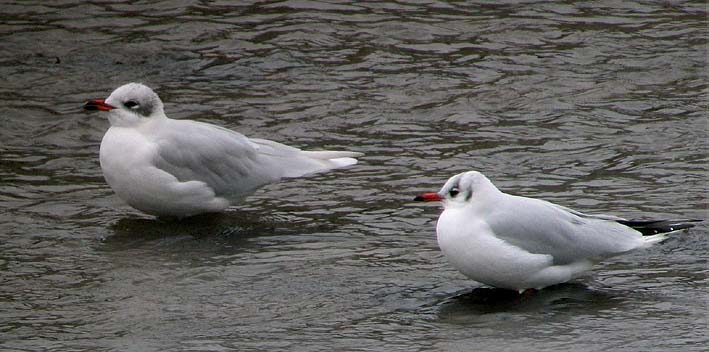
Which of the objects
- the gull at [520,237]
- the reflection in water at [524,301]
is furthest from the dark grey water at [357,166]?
the gull at [520,237]

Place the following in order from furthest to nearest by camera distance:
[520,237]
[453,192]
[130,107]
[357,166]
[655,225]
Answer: [357,166]
[130,107]
[655,225]
[453,192]
[520,237]

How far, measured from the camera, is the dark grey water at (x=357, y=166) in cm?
678

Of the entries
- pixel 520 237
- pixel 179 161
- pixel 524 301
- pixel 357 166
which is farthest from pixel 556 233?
pixel 357 166

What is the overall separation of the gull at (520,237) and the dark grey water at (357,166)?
0.19m

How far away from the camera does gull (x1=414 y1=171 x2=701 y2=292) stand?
6949 millimetres

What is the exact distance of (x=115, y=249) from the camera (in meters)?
8.21

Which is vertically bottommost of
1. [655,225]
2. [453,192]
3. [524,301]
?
[524,301]

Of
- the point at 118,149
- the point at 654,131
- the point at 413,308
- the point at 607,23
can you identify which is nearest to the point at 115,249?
the point at 118,149

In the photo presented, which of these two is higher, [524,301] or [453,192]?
[453,192]

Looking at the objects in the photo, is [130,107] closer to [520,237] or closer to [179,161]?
[179,161]

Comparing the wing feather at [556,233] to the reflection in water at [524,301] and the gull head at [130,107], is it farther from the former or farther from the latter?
the gull head at [130,107]

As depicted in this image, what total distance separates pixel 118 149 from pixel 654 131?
428 cm

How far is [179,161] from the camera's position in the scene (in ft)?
28.5

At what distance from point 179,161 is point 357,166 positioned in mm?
1660
